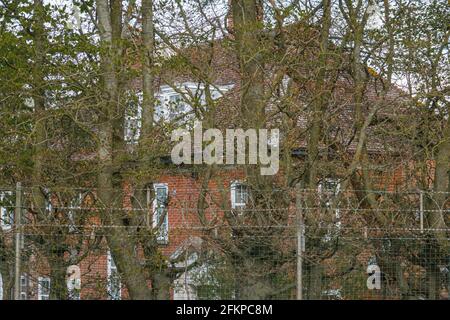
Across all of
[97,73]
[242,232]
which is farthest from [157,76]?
[242,232]

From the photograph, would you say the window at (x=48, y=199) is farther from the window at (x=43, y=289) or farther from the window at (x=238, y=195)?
the window at (x=238, y=195)

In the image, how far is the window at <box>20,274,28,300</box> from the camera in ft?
35.7

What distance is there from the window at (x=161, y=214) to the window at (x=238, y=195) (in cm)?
99

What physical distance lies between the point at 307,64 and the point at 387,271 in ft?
12.0

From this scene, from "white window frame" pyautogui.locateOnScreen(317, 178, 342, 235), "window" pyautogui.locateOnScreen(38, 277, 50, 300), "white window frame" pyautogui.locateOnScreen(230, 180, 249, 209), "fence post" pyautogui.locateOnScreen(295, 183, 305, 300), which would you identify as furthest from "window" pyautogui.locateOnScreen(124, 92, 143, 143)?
"fence post" pyautogui.locateOnScreen(295, 183, 305, 300)

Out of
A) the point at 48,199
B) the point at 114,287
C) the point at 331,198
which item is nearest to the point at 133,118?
the point at 48,199

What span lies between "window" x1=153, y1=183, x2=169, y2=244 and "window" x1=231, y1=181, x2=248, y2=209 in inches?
38.8

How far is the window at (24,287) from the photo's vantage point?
428 inches

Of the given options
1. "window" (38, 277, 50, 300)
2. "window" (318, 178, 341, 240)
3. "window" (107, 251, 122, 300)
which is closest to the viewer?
"window" (38, 277, 50, 300)

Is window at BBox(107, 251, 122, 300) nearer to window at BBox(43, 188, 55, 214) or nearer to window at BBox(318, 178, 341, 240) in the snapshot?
window at BBox(43, 188, 55, 214)

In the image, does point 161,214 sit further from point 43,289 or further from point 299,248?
point 299,248

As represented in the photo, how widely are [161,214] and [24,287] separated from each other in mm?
2373

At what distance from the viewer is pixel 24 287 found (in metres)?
11.0
